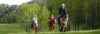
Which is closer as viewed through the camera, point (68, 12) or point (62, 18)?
point (62, 18)

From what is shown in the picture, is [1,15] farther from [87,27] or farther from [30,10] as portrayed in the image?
[87,27]

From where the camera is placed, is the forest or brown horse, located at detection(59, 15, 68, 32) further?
the forest

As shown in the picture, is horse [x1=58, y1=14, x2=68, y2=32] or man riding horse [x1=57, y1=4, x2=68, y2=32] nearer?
man riding horse [x1=57, y1=4, x2=68, y2=32]

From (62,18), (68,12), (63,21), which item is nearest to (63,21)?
(63,21)

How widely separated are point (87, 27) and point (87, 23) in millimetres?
660

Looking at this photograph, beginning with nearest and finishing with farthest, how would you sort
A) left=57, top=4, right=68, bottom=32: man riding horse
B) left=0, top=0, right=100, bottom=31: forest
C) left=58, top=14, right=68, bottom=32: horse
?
left=57, top=4, right=68, bottom=32: man riding horse, left=58, top=14, right=68, bottom=32: horse, left=0, top=0, right=100, bottom=31: forest

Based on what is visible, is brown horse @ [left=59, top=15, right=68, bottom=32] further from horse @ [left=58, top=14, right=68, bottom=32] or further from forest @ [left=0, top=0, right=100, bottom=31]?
forest @ [left=0, top=0, right=100, bottom=31]

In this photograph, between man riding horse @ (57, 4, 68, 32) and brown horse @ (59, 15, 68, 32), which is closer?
man riding horse @ (57, 4, 68, 32)

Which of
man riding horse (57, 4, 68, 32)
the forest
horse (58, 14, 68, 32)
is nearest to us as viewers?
man riding horse (57, 4, 68, 32)

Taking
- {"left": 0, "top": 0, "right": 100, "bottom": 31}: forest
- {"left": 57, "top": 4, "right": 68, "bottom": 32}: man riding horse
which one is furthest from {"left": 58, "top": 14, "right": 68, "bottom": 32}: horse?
{"left": 0, "top": 0, "right": 100, "bottom": 31}: forest

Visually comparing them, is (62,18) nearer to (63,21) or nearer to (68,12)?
(63,21)

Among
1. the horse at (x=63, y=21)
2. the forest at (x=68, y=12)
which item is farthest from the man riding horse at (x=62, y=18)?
the forest at (x=68, y=12)

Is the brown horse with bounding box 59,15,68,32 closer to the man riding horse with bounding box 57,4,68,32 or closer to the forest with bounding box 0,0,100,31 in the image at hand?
the man riding horse with bounding box 57,4,68,32

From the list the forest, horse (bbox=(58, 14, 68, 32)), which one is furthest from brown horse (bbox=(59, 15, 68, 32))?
the forest
